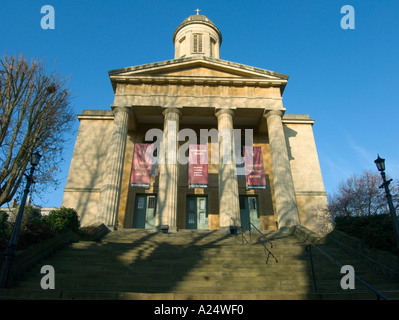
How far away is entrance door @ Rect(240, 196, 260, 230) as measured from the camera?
21.0 m

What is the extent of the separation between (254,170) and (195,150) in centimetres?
390

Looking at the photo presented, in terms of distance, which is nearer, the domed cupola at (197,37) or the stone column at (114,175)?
the stone column at (114,175)

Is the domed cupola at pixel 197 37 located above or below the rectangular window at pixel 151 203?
above

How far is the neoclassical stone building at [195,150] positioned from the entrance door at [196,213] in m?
0.07

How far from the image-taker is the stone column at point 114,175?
16606 mm

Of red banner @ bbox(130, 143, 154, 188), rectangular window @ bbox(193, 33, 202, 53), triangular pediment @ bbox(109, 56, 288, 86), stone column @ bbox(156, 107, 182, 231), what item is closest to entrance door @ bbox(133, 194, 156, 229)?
red banner @ bbox(130, 143, 154, 188)

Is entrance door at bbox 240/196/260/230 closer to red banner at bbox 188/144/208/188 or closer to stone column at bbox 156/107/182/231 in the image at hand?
red banner at bbox 188/144/208/188

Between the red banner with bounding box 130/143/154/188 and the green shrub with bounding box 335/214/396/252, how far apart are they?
10834 millimetres

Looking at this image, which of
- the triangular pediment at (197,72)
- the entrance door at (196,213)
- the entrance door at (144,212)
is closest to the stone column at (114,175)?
the triangular pediment at (197,72)

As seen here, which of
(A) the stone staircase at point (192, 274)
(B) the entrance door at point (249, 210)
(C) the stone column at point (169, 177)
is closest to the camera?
(A) the stone staircase at point (192, 274)

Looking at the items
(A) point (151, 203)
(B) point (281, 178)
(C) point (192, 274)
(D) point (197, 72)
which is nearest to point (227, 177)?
(B) point (281, 178)

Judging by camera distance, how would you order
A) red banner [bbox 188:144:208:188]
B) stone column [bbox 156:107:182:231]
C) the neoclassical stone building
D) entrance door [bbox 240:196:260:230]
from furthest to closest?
entrance door [bbox 240:196:260:230], the neoclassical stone building, red banner [bbox 188:144:208:188], stone column [bbox 156:107:182:231]

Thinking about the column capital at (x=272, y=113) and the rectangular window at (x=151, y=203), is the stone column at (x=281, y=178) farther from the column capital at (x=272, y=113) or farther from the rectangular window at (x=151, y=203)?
the rectangular window at (x=151, y=203)
